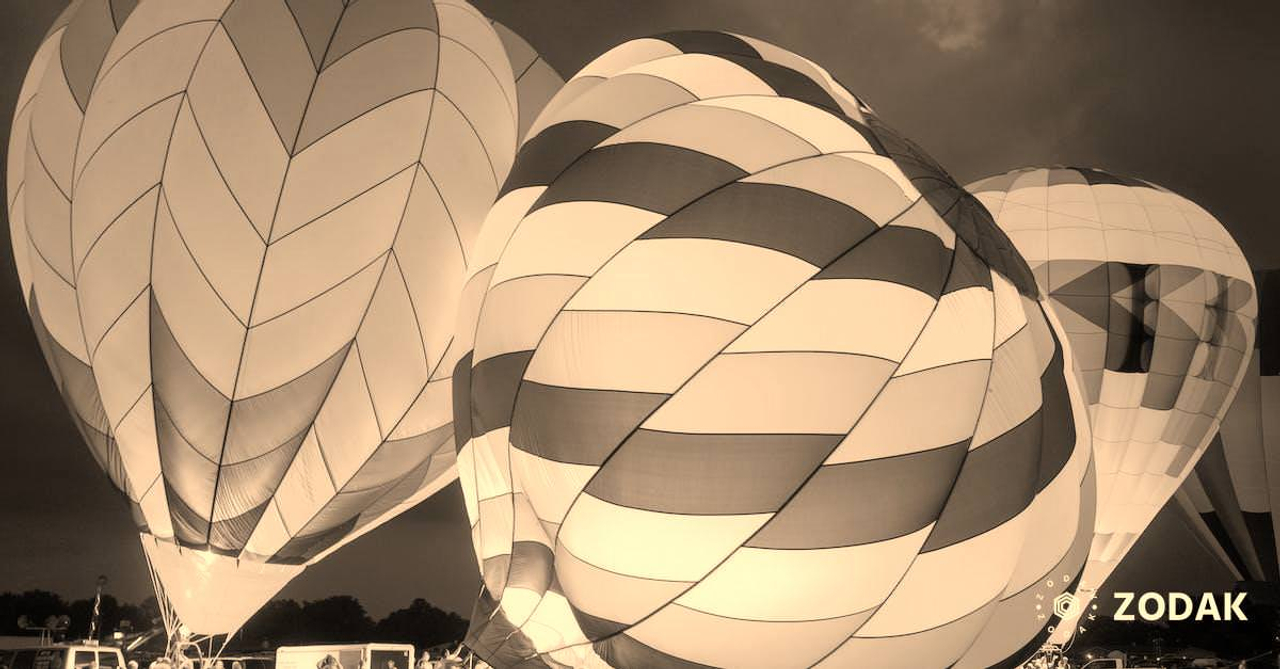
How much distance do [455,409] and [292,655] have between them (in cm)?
342

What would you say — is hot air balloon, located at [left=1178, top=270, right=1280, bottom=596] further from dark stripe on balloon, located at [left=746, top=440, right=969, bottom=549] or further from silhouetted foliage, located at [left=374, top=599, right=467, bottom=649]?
silhouetted foliage, located at [left=374, top=599, right=467, bottom=649]

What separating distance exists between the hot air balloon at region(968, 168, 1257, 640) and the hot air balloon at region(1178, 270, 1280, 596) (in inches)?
148

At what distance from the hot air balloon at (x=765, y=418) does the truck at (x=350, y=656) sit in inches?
131

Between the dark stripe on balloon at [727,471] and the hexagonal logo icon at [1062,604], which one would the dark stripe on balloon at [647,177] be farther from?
the hexagonal logo icon at [1062,604]

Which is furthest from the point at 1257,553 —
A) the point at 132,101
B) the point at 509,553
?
the point at 132,101

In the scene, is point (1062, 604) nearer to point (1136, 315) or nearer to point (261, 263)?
point (261, 263)

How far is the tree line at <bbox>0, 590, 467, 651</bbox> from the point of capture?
26.8m

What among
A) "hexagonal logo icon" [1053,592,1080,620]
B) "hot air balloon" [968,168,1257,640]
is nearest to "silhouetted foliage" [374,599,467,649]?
"hot air balloon" [968,168,1257,640]

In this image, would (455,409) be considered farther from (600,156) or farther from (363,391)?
(600,156)

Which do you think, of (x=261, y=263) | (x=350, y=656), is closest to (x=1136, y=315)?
(x=350, y=656)

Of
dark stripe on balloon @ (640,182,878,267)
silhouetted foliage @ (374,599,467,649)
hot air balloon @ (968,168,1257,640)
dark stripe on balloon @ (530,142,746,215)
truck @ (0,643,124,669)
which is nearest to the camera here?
dark stripe on balloon @ (640,182,878,267)

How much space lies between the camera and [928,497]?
3.42m

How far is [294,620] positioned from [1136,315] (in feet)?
95.3

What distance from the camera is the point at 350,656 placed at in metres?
7.51
